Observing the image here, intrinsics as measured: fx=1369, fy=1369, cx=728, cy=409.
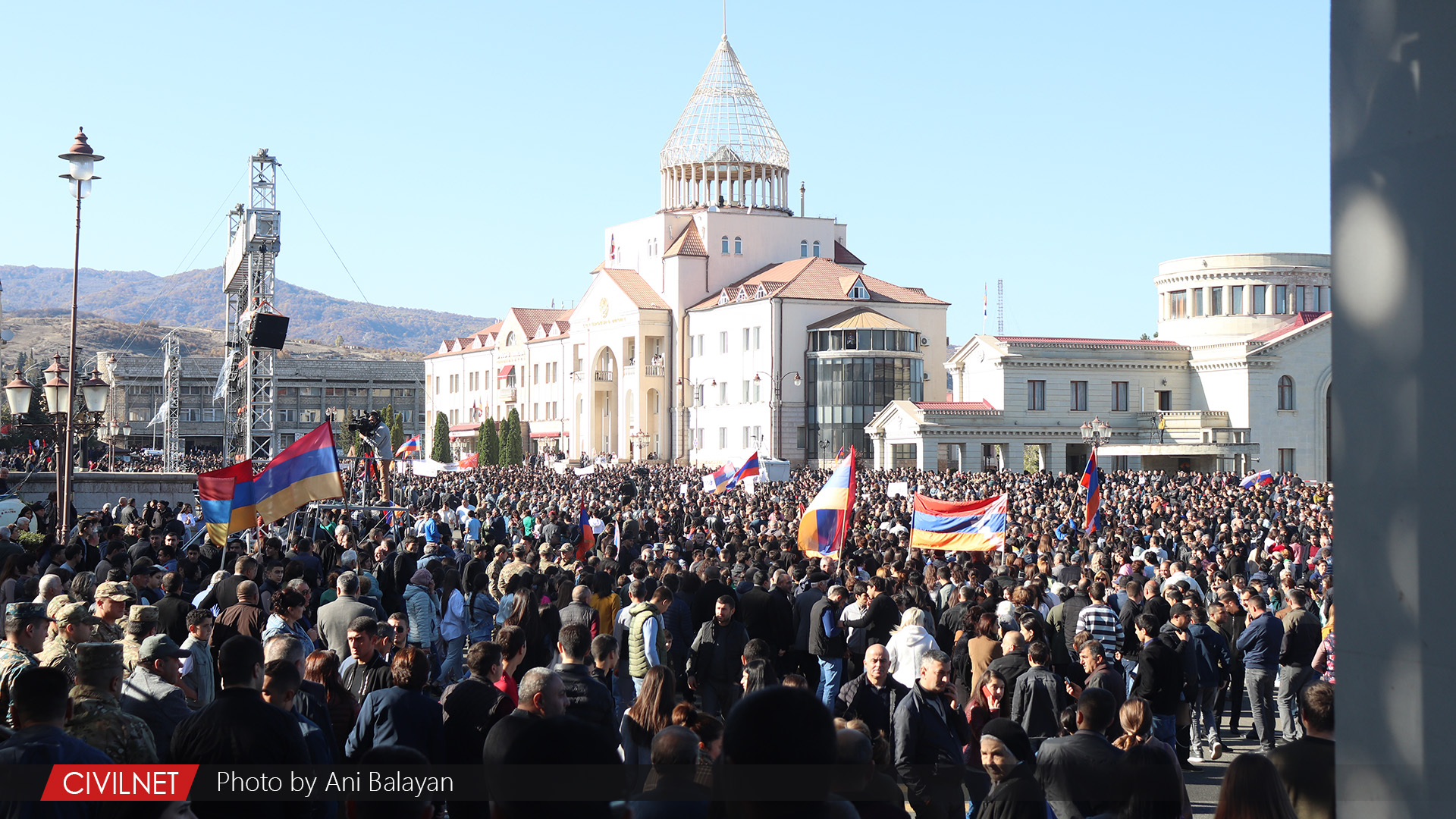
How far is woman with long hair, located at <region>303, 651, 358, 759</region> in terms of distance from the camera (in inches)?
276

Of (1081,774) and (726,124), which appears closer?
(1081,774)

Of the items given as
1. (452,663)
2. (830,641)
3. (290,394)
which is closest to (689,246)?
(290,394)

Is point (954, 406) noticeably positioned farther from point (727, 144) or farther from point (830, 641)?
point (830, 641)

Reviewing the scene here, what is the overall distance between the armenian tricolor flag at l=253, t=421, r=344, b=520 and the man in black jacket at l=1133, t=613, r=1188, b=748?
30.8 ft

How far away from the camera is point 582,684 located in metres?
7.12

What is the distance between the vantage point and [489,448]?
85.8m

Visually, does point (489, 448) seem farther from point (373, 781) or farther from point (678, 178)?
point (373, 781)

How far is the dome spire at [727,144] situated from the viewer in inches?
3349

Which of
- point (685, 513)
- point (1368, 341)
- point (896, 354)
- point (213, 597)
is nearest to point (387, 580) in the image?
point (213, 597)

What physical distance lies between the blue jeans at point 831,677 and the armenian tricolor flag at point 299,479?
695 centimetres

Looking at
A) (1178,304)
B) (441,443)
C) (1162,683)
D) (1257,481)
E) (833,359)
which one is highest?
(1178,304)

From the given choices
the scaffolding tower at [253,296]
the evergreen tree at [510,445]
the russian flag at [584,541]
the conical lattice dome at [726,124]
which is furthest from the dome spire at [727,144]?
the russian flag at [584,541]

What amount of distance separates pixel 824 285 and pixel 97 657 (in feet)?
234

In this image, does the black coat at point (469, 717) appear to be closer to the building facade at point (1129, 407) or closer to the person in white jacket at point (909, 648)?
the person in white jacket at point (909, 648)
